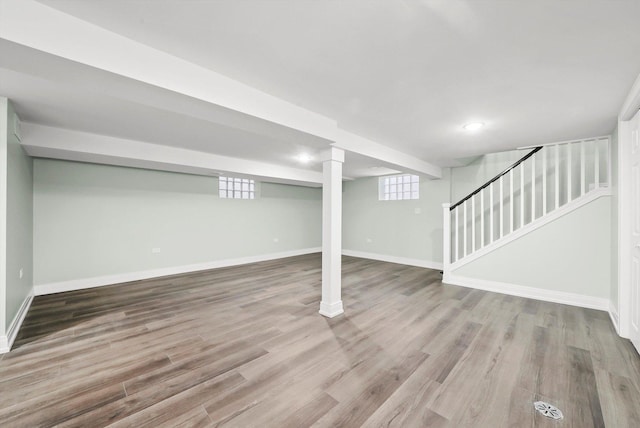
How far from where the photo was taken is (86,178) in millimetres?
4367

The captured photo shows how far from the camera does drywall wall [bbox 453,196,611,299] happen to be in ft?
11.4

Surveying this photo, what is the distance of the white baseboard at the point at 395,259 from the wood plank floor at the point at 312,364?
213cm

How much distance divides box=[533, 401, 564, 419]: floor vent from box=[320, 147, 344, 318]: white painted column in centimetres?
Result: 199

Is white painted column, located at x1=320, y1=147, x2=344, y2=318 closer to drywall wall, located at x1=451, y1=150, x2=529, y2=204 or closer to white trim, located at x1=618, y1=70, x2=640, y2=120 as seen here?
white trim, located at x1=618, y1=70, x2=640, y2=120

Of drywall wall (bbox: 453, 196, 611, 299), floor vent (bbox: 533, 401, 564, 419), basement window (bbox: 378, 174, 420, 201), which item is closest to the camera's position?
floor vent (bbox: 533, 401, 564, 419)

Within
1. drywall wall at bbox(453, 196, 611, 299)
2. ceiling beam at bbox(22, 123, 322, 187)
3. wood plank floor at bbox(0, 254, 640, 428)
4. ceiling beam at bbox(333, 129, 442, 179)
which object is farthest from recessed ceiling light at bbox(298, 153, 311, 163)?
drywall wall at bbox(453, 196, 611, 299)

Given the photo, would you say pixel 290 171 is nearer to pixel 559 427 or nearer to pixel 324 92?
pixel 324 92

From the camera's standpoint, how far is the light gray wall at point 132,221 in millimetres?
4086

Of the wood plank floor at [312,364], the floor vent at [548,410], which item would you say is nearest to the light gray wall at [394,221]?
Answer: the wood plank floor at [312,364]

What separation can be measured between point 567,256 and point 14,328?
6.88 m

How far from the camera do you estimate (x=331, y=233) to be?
3.27m

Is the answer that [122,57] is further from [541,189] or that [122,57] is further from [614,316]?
[541,189]

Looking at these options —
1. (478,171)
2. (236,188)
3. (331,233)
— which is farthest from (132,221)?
(478,171)

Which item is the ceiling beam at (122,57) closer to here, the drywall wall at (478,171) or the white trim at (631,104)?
the white trim at (631,104)
